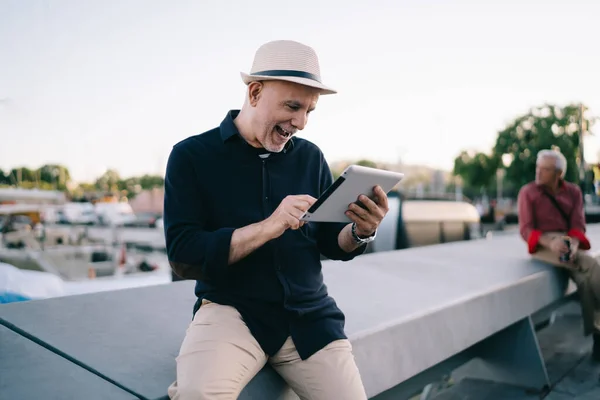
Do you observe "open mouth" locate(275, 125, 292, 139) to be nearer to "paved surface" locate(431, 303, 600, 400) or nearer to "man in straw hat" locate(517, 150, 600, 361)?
"paved surface" locate(431, 303, 600, 400)

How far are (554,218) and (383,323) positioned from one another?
10.4ft

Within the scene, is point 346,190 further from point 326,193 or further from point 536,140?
point 536,140

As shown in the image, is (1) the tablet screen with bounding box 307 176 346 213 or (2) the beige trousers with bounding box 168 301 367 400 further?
(1) the tablet screen with bounding box 307 176 346 213

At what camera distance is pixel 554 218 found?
5238 millimetres

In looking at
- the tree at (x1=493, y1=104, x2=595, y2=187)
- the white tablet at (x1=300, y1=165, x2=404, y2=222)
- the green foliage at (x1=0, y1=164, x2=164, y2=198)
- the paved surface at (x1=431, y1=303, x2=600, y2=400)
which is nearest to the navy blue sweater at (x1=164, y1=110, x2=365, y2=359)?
the white tablet at (x1=300, y1=165, x2=404, y2=222)

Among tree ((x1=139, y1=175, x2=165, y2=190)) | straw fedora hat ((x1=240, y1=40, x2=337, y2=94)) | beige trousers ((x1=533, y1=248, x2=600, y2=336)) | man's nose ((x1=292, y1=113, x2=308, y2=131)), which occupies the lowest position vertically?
tree ((x1=139, y1=175, x2=165, y2=190))

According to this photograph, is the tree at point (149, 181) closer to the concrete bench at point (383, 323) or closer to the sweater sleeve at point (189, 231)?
the concrete bench at point (383, 323)

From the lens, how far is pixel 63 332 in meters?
2.42

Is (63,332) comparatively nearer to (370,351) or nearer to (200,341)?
(200,341)

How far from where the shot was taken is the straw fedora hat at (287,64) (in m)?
1.99

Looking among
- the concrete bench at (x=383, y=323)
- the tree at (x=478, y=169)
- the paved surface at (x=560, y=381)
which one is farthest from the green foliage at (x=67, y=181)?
the concrete bench at (x=383, y=323)

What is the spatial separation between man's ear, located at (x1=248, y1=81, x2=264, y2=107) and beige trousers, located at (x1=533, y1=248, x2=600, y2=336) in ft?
13.3

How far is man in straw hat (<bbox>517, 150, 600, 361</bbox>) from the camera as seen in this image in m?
5.04

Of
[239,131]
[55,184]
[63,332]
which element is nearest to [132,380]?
[63,332]
